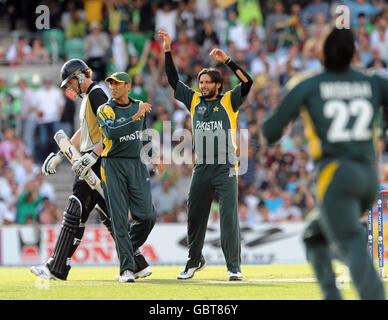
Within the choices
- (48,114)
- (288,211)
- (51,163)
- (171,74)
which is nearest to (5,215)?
(48,114)

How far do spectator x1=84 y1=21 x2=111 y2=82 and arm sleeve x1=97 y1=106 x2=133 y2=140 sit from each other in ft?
42.1

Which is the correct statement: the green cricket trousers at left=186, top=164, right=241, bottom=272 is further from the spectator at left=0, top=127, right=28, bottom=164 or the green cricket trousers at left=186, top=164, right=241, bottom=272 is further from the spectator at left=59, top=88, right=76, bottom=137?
the spectator at left=0, top=127, right=28, bottom=164

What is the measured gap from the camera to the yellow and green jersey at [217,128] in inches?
428

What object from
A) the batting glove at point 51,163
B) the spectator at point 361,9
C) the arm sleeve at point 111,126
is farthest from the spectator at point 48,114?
the arm sleeve at point 111,126

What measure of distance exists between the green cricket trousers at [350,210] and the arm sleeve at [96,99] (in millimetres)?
5525

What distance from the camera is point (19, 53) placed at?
23984 millimetres

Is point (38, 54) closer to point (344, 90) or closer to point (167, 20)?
point (167, 20)

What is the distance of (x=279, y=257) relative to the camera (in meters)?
18.0

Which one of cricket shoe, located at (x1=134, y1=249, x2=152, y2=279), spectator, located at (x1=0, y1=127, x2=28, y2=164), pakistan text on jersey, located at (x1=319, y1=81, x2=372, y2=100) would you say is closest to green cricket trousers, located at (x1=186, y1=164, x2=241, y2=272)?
cricket shoe, located at (x1=134, y1=249, x2=152, y2=279)

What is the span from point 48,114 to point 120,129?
11747mm

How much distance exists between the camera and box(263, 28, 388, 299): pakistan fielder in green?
5.92 metres
